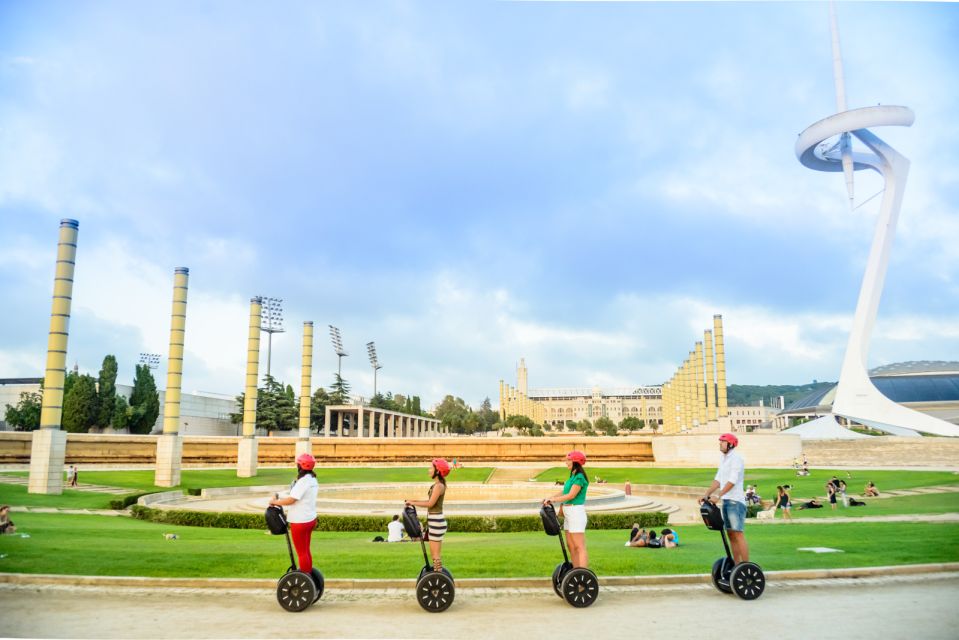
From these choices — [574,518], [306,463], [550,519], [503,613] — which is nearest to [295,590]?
[306,463]

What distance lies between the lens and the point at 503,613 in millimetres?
8727

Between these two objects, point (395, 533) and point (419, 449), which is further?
point (419, 449)

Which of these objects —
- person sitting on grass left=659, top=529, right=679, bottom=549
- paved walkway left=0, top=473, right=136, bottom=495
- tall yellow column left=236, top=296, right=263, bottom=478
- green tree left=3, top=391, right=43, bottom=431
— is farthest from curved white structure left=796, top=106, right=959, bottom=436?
green tree left=3, top=391, right=43, bottom=431

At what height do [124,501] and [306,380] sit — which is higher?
[306,380]

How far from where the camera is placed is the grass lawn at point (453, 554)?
1148 cm

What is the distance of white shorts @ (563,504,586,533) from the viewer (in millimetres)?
8883

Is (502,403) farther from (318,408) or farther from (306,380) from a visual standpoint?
(306,380)

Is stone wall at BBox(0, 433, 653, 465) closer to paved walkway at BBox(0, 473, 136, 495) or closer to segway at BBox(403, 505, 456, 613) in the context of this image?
paved walkway at BBox(0, 473, 136, 495)

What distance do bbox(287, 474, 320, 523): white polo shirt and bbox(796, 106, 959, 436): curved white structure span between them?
2350 inches

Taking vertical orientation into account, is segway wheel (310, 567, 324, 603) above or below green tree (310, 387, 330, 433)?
below

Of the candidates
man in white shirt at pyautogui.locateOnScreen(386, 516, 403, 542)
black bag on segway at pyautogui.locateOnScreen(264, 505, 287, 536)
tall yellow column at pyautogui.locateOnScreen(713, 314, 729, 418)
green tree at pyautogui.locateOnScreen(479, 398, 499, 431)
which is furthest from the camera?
green tree at pyautogui.locateOnScreen(479, 398, 499, 431)

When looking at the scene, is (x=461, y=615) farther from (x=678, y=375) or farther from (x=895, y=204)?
(x=678, y=375)

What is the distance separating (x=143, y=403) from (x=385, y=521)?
58.7 meters

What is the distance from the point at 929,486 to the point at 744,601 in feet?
95.4
